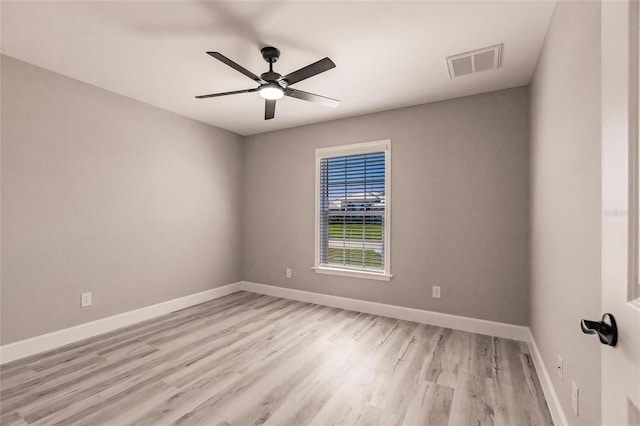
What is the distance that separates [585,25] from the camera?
134 centimetres

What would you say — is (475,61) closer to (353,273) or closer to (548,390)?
(548,390)

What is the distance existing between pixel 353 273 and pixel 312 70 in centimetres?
263

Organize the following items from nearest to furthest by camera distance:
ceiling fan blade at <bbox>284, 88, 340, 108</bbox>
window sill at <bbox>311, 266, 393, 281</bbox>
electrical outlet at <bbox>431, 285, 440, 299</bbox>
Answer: ceiling fan blade at <bbox>284, 88, 340, 108</bbox>
electrical outlet at <bbox>431, 285, 440, 299</bbox>
window sill at <bbox>311, 266, 393, 281</bbox>

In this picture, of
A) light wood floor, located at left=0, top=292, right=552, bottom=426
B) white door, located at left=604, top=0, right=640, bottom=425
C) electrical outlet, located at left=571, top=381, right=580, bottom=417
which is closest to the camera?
white door, located at left=604, top=0, right=640, bottom=425

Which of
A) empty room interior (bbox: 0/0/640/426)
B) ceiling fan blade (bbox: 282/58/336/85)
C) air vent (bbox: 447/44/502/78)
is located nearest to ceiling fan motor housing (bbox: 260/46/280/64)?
empty room interior (bbox: 0/0/640/426)

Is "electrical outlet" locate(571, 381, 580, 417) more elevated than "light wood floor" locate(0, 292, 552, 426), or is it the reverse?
"electrical outlet" locate(571, 381, 580, 417)

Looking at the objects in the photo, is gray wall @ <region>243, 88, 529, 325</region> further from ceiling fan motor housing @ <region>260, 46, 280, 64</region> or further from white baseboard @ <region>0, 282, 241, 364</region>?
ceiling fan motor housing @ <region>260, 46, 280, 64</region>

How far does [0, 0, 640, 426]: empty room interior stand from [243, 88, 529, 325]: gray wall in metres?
0.02

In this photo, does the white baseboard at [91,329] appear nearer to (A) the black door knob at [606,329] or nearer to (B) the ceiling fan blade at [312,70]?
(B) the ceiling fan blade at [312,70]

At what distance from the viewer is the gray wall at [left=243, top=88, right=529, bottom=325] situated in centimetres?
305

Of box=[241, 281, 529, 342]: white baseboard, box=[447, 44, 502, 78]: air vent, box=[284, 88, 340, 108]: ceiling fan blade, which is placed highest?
box=[447, 44, 502, 78]: air vent

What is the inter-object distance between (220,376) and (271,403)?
556 millimetres

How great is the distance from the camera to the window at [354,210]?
3.86 meters

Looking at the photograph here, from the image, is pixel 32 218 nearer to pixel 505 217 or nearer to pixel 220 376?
pixel 220 376
